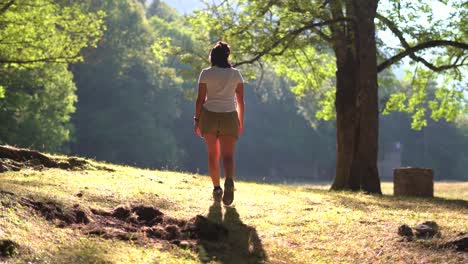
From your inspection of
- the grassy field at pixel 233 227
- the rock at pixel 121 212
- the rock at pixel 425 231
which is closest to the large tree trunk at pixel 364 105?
the grassy field at pixel 233 227

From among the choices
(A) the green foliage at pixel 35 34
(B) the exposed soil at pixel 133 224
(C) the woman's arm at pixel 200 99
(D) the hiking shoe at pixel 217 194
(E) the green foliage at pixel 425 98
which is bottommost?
(B) the exposed soil at pixel 133 224

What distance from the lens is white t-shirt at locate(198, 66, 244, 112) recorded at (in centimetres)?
764

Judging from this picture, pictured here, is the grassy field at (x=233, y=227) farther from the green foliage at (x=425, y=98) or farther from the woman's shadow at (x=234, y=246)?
the green foliage at (x=425, y=98)

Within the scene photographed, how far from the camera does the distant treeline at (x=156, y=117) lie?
3478cm

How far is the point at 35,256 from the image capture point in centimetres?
502

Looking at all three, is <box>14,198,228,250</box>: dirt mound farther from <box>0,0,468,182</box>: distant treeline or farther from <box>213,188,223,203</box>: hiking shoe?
<box>0,0,468,182</box>: distant treeline

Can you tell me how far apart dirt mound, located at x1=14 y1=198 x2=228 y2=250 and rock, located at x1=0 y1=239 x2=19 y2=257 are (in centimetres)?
94

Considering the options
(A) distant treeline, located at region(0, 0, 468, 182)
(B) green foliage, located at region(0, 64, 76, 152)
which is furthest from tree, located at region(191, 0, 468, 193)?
(B) green foliage, located at region(0, 64, 76, 152)

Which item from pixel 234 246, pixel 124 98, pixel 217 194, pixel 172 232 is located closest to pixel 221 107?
pixel 217 194

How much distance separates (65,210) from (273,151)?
7463 centimetres

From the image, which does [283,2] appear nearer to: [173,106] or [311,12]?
[311,12]

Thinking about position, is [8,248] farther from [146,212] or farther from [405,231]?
[405,231]

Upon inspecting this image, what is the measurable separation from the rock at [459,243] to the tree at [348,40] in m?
8.45

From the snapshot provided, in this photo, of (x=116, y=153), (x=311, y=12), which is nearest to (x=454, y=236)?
(x=311, y=12)
